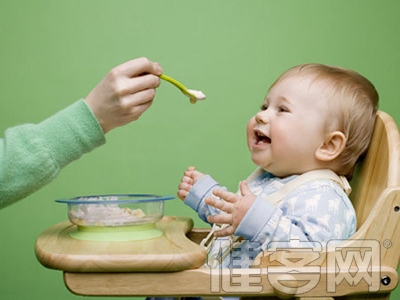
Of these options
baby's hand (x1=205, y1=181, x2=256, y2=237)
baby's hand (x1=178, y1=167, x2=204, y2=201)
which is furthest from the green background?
baby's hand (x1=205, y1=181, x2=256, y2=237)

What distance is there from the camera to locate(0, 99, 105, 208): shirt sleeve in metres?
0.76

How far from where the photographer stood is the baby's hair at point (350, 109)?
93 cm

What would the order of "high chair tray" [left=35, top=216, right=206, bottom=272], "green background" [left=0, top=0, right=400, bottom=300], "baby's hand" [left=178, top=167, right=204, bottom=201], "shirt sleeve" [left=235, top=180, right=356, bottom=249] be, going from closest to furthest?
"high chair tray" [left=35, top=216, right=206, bottom=272] < "shirt sleeve" [left=235, top=180, right=356, bottom=249] < "baby's hand" [left=178, top=167, right=204, bottom=201] < "green background" [left=0, top=0, right=400, bottom=300]

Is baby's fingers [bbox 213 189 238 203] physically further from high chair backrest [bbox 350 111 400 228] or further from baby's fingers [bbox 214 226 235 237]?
high chair backrest [bbox 350 111 400 228]

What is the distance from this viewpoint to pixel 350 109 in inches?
36.6

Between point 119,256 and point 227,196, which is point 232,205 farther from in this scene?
point 119,256

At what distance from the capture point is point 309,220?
815 mm

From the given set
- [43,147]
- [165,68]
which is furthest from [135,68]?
[165,68]

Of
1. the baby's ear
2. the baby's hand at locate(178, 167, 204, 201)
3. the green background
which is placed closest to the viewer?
the baby's ear

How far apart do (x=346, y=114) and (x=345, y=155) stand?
66mm

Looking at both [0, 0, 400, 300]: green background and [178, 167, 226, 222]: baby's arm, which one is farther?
[0, 0, 400, 300]: green background

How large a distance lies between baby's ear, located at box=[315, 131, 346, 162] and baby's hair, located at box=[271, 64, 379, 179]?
0.01m

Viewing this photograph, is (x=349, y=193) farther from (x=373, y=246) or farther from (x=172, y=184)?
(x=172, y=184)

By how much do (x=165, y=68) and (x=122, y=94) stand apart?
0.70 m
